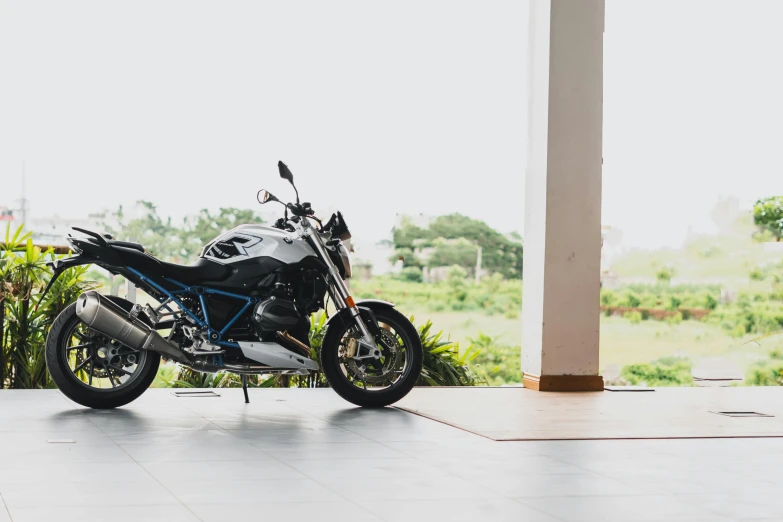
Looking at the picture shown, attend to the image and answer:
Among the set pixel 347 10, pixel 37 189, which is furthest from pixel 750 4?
pixel 37 189

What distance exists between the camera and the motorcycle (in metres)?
4.74

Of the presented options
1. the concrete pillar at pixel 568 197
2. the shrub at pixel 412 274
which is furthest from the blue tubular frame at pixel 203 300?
the shrub at pixel 412 274

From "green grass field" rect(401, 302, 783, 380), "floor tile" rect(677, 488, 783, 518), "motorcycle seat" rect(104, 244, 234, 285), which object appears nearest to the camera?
"floor tile" rect(677, 488, 783, 518)

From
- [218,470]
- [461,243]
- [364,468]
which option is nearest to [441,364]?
[364,468]

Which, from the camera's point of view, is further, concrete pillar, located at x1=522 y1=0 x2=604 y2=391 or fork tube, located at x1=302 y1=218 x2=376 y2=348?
concrete pillar, located at x1=522 y1=0 x2=604 y2=391

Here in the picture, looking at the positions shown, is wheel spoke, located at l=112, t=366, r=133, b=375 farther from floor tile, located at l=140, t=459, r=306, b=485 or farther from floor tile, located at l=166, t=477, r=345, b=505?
floor tile, located at l=166, t=477, r=345, b=505

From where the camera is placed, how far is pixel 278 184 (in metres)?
8.23

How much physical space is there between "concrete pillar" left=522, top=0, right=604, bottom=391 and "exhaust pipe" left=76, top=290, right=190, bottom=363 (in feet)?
8.00

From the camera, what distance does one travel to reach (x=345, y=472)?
10.9 ft

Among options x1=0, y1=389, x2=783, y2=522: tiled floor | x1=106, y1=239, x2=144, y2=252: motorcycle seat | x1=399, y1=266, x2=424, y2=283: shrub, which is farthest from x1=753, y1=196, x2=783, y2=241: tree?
→ x1=106, y1=239, x2=144, y2=252: motorcycle seat

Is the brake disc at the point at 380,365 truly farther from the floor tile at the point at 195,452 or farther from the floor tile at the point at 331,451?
the floor tile at the point at 195,452

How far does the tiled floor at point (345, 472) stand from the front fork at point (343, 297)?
353 millimetres

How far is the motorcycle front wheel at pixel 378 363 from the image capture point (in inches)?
199

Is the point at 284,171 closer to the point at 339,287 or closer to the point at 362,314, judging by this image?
the point at 339,287
